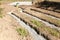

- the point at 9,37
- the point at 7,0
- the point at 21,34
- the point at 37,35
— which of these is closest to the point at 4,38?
the point at 9,37

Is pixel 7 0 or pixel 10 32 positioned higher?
pixel 10 32

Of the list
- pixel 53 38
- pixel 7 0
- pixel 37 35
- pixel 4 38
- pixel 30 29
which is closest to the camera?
pixel 53 38

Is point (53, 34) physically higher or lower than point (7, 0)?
higher

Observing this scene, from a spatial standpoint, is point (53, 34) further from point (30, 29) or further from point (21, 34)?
point (30, 29)

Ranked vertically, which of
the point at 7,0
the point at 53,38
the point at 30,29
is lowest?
the point at 7,0

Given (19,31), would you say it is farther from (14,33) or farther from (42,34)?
(42,34)

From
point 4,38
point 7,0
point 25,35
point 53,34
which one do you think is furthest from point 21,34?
point 7,0

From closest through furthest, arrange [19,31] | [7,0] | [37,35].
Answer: [37,35] → [19,31] → [7,0]

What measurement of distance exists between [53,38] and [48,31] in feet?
5.78

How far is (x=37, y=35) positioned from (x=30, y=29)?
1.84 m

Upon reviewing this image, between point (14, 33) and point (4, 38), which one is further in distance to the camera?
point (14, 33)

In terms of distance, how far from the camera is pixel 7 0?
39.4 meters

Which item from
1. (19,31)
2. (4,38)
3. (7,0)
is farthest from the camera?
(7,0)

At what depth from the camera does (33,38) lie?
1060cm
